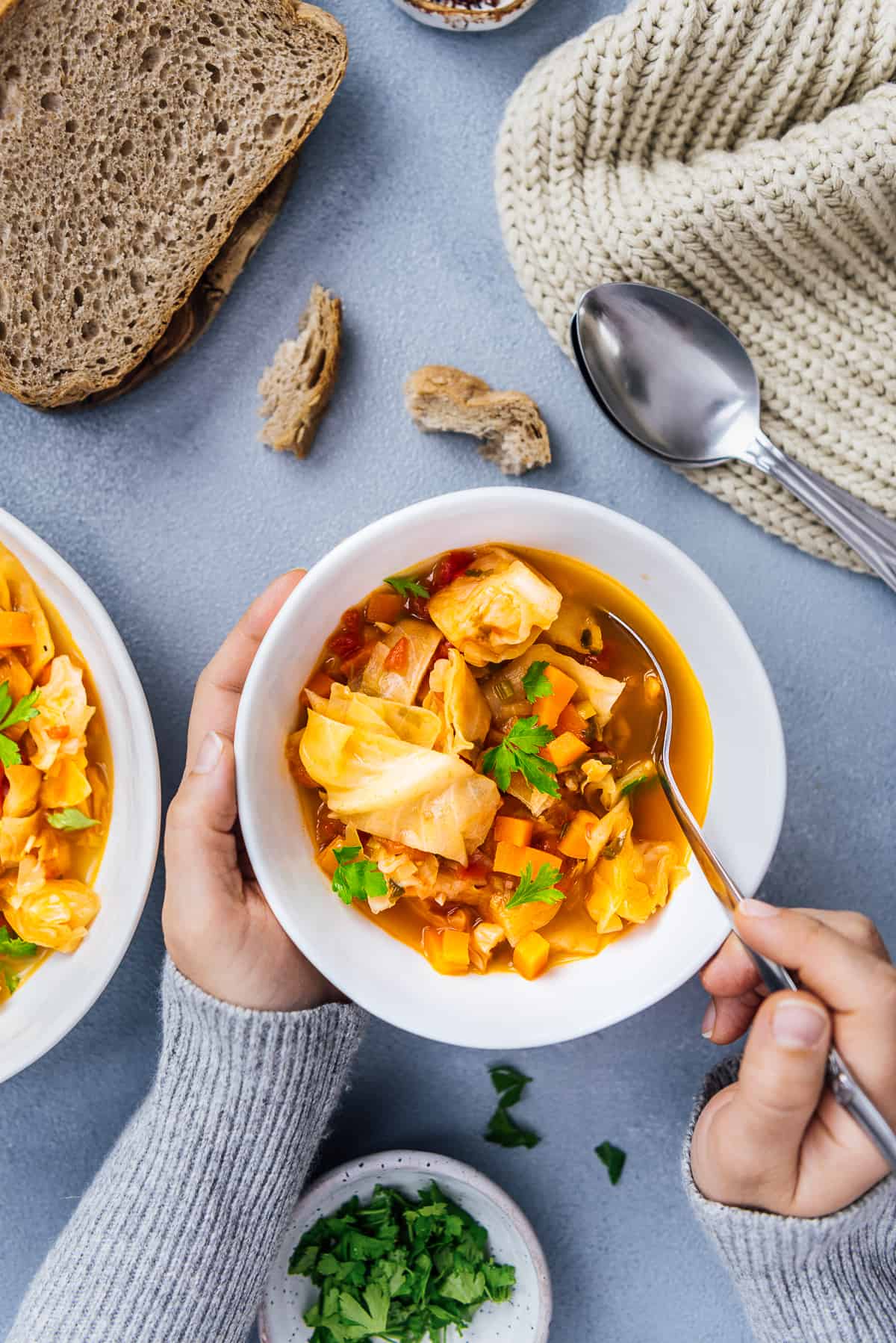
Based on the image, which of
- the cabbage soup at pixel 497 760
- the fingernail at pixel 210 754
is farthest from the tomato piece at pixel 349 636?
the fingernail at pixel 210 754

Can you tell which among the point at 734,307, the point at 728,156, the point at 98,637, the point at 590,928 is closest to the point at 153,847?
the point at 98,637

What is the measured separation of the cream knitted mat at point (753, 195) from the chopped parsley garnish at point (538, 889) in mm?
986

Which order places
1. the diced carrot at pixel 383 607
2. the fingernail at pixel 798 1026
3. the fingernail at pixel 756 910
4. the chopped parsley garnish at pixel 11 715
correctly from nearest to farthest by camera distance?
the fingernail at pixel 798 1026
the fingernail at pixel 756 910
the diced carrot at pixel 383 607
the chopped parsley garnish at pixel 11 715

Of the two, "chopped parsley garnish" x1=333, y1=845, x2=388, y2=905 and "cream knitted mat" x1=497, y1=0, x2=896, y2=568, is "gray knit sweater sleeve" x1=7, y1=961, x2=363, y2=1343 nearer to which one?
"chopped parsley garnish" x1=333, y1=845, x2=388, y2=905

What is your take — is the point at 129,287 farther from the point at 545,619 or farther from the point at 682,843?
the point at 682,843

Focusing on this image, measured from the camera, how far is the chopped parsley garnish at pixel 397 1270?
2453mm

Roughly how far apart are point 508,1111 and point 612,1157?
0.28m

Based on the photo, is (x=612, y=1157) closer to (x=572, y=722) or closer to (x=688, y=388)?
(x=572, y=722)

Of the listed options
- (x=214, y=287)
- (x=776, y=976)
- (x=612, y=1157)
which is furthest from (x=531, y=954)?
(x=214, y=287)

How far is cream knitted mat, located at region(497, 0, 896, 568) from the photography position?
2201mm

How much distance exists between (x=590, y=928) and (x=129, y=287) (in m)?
1.73

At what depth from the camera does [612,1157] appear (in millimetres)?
2592

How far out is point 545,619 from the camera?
6.51 feet

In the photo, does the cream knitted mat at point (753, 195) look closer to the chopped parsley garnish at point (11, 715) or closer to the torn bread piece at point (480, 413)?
the torn bread piece at point (480, 413)
